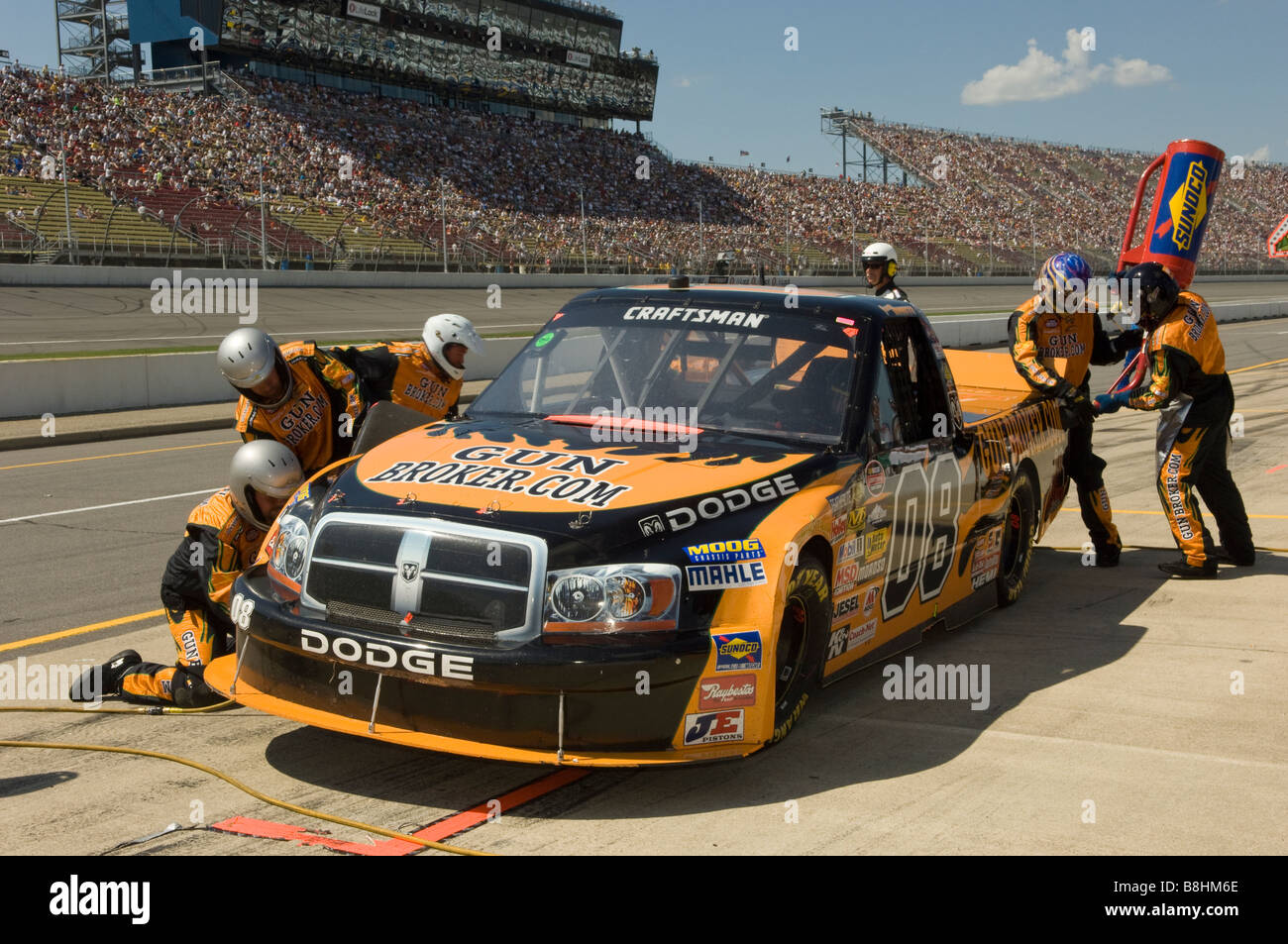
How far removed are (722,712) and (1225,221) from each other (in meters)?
102

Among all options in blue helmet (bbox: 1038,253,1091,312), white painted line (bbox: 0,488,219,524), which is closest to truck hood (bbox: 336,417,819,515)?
blue helmet (bbox: 1038,253,1091,312)

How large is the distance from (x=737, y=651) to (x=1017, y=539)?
370 centimetres

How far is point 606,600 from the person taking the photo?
13.6ft

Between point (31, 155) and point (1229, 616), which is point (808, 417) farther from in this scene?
point (31, 155)

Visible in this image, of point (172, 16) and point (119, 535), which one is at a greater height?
point (172, 16)

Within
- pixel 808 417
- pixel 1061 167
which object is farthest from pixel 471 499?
pixel 1061 167

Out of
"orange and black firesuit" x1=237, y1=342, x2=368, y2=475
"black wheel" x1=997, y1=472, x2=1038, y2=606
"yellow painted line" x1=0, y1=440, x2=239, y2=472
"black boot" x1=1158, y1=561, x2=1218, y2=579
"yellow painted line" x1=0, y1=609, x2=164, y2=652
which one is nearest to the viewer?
"orange and black firesuit" x1=237, y1=342, x2=368, y2=475

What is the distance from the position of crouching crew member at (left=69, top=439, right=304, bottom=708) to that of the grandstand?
34906 mm

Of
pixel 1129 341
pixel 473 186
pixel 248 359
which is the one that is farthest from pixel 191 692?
pixel 473 186

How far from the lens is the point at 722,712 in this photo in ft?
13.8

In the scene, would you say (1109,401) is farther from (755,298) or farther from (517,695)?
(517,695)

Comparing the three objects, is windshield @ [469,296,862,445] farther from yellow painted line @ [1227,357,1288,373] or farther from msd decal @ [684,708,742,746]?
yellow painted line @ [1227,357,1288,373]

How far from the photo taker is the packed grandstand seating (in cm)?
4103

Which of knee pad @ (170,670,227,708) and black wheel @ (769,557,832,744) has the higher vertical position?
black wheel @ (769,557,832,744)
